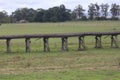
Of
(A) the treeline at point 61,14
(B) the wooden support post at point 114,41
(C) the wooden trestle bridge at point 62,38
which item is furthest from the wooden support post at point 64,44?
(A) the treeline at point 61,14

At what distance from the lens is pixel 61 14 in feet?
446

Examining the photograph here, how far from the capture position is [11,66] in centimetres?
2017

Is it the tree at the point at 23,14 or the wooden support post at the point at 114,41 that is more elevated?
the tree at the point at 23,14

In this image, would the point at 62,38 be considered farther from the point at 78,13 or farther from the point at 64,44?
the point at 78,13

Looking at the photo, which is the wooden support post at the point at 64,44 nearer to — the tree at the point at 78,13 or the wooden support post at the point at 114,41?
the wooden support post at the point at 114,41

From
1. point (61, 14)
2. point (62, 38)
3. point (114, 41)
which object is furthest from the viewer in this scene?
point (61, 14)

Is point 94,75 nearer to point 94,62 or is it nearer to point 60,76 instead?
point 60,76

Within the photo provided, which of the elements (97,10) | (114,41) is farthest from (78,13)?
(114,41)

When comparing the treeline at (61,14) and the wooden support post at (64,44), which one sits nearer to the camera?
the wooden support post at (64,44)

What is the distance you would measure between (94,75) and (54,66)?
3883mm

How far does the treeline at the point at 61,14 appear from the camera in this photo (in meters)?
135

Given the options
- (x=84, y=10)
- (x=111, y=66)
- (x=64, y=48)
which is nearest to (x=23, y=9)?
(x=84, y=10)

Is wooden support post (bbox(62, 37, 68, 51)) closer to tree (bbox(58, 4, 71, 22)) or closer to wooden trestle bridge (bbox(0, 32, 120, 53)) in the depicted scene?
wooden trestle bridge (bbox(0, 32, 120, 53))

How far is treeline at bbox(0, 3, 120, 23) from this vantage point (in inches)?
5315
